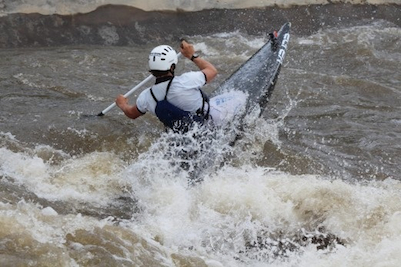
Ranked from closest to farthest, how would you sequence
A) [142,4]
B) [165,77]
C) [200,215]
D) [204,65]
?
[200,215], [165,77], [204,65], [142,4]

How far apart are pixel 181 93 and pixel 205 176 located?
2.64 ft

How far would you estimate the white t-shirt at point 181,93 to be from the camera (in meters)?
6.31

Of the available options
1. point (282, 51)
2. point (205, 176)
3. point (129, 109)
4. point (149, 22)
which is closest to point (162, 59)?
point (129, 109)

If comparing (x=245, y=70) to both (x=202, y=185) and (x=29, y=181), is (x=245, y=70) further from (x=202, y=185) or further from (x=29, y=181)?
(x=29, y=181)

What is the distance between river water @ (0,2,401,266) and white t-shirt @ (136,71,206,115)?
1.26ft

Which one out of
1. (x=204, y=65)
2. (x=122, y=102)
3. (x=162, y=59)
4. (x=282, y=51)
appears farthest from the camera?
(x=282, y=51)

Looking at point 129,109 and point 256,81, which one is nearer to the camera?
point 129,109

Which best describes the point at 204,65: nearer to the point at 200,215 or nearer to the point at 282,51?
the point at 200,215

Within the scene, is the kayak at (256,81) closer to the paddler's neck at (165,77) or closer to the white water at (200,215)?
the white water at (200,215)

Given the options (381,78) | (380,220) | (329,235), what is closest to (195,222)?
(329,235)

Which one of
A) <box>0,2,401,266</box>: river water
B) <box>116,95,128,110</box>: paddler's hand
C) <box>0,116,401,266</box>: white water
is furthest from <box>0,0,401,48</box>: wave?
<box>116,95,128,110</box>: paddler's hand

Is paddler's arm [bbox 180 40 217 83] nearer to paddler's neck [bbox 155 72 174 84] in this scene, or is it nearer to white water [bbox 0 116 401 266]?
paddler's neck [bbox 155 72 174 84]

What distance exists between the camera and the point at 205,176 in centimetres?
630

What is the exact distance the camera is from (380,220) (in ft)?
17.7
